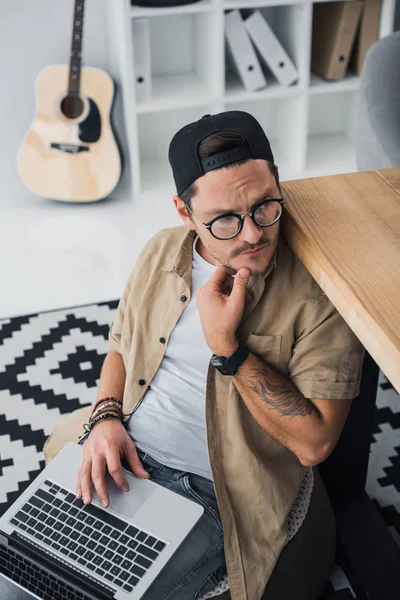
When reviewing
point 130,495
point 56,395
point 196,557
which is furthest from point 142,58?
point 196,557

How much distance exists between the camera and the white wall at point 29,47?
3.31 metres

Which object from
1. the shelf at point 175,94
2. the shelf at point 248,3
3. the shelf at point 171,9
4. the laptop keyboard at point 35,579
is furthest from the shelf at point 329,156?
the laptop keyboard at point 35,579

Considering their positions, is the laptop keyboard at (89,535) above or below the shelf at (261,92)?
above

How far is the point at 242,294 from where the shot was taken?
1284 mm

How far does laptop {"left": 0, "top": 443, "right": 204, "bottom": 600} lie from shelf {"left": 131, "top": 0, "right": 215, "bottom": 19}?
2.18 meters

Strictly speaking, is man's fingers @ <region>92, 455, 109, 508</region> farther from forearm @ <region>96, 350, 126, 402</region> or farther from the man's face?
the man's face

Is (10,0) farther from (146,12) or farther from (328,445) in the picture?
(328,445)

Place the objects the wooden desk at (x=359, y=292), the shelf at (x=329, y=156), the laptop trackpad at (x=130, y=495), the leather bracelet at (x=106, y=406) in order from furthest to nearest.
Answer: the shelf at (x=329, y=156) < the leather bracelet at (x=106, y=406) < the laptop trackpad at (x=130, y=495) < the wooden desk at (x=359, y=292)

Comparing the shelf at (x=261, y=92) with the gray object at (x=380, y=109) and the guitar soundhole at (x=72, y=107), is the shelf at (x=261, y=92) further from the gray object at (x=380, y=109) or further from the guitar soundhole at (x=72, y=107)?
the gray object at (x=380, y=109)

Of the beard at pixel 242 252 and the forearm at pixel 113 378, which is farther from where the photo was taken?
the forearm at pixel 113 378

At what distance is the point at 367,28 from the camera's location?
Result: 3387 millimetres

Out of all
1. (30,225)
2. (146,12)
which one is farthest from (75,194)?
(146,12)

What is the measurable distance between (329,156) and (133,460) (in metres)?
2.52

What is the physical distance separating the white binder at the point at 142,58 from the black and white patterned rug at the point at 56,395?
1.03m
